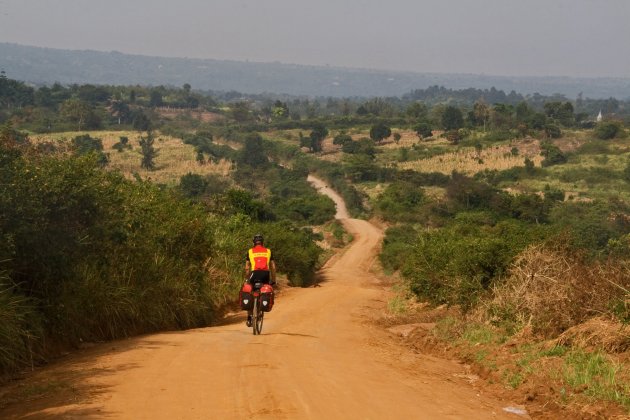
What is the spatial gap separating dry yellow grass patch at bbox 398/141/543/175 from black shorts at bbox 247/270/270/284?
285 ft

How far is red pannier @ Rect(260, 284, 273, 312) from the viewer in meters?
14.5

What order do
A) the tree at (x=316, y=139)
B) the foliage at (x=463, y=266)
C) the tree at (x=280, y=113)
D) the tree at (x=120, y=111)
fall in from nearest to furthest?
the foliage at (x=463, y=266), the tree at (x=316, y=139), the tree at (x=120, y=111), the tree at (x=280, y=113)

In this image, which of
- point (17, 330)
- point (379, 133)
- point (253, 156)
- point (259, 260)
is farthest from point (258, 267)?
point (379, 133)

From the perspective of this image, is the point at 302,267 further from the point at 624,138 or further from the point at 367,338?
the point at 624,138

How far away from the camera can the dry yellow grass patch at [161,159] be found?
96287 millimetres

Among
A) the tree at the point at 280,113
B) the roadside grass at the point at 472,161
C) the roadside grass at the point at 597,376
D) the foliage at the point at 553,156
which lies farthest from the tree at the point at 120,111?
the roadside grass at the point at 597,376

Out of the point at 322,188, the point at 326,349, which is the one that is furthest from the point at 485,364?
the point at 322,188

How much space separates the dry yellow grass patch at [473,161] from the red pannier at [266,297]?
286 feet

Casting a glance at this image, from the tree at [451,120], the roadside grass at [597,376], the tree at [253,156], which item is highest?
the roadside grass at [597,376]

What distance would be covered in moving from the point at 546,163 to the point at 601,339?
306 ft

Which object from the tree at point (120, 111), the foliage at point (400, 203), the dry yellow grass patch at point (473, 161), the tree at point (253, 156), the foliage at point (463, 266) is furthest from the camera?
the tree at point (120, 111)

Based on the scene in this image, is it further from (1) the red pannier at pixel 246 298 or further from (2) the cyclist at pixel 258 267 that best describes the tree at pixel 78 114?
(1) the red pannier at pixel 246 298

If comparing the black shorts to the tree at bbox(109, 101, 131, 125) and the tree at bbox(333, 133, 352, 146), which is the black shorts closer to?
the tree at bbox(333, 133, 352, 146)

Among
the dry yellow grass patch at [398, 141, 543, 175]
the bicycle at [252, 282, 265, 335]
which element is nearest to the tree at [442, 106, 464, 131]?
the dry yellow grass patch at [398, 141, 543, 175]
